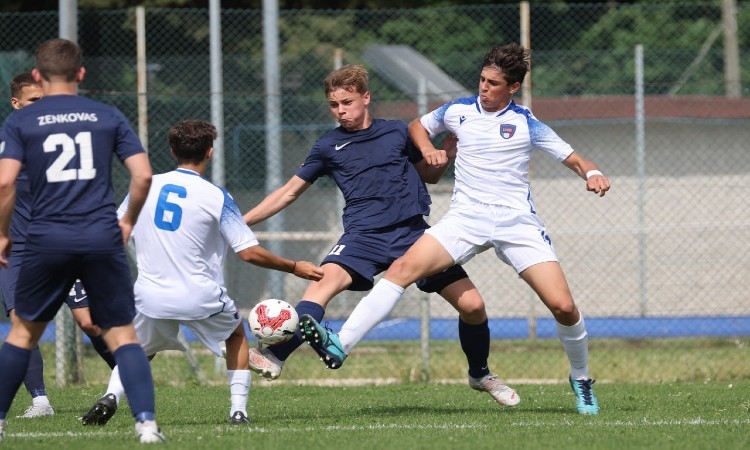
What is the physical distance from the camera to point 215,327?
6492 mm

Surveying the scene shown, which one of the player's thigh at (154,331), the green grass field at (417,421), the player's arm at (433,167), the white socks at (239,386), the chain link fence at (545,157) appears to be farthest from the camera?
the chain link fence at (545,157)

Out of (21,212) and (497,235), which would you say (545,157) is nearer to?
(497,235)

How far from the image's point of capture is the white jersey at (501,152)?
7.09 meters

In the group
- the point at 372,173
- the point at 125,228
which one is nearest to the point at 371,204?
the point at 372,173

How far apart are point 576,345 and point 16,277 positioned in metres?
3.46

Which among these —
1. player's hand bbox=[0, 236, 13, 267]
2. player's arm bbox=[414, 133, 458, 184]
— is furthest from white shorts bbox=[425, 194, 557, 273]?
player's hand bbox=[0, 236, 13, 267]

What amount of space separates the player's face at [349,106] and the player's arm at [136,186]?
76.2 inches

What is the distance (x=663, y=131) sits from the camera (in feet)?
55.0

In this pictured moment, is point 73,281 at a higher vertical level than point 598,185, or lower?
lower

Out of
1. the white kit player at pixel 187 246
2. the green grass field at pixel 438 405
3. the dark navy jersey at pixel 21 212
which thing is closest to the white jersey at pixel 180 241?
the white kit player at pixel 187 246

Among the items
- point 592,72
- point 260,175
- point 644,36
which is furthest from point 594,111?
point 644,36

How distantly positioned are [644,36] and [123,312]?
62.2ft

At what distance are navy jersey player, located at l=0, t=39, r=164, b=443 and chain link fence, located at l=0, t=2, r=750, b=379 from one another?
5.73 metres

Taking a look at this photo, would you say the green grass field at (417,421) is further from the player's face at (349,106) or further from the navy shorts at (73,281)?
the player's face at (349,106)
